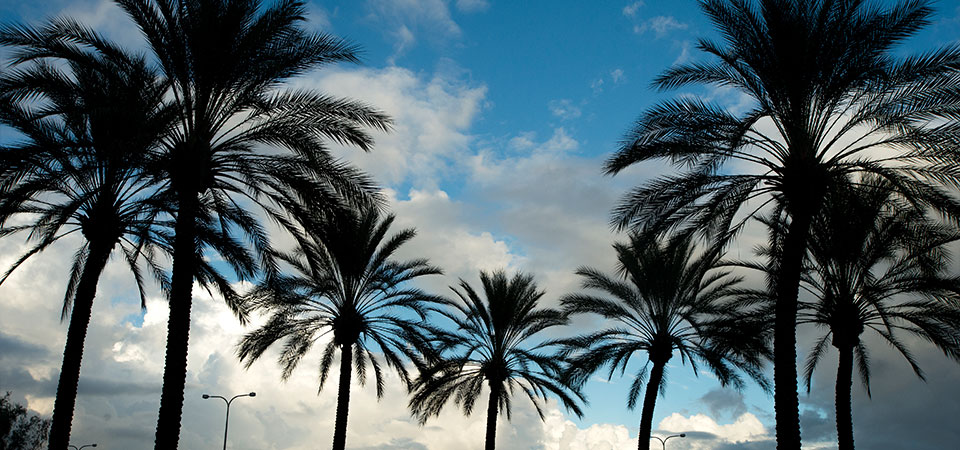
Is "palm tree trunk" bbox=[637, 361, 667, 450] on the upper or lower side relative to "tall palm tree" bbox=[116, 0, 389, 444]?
lower

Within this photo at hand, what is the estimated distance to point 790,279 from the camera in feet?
48.6

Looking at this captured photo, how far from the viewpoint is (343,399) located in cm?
2356

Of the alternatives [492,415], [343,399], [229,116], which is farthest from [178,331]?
[492,415]

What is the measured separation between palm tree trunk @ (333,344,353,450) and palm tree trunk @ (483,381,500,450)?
21.5 ft

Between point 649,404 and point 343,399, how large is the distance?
10.3 metres

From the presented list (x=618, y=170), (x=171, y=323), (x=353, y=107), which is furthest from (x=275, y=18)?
(x=618, y=170)

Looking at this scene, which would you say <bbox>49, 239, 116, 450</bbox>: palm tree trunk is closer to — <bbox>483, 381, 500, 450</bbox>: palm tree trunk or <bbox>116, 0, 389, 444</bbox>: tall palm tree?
<bbox>116, 0, 389, 444</bbox>: tall palm tree

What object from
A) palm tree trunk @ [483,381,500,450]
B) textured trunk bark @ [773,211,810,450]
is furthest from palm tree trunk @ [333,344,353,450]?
textured trunk bark @ [773,211,810,450]

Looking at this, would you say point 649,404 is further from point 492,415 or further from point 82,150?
point 82,150

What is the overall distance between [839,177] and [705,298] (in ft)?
36.6

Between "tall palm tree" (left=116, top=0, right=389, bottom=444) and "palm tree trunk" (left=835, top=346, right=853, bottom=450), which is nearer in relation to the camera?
"tall palm tree" (left=116, top=0, right=389, bottom=444)

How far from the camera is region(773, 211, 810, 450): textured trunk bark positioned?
47.2 ft

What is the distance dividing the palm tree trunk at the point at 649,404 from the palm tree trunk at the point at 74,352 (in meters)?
17.3

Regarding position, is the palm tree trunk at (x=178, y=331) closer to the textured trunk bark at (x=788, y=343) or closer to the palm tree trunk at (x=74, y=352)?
the palm tree trunk at (x=74, y=352)
